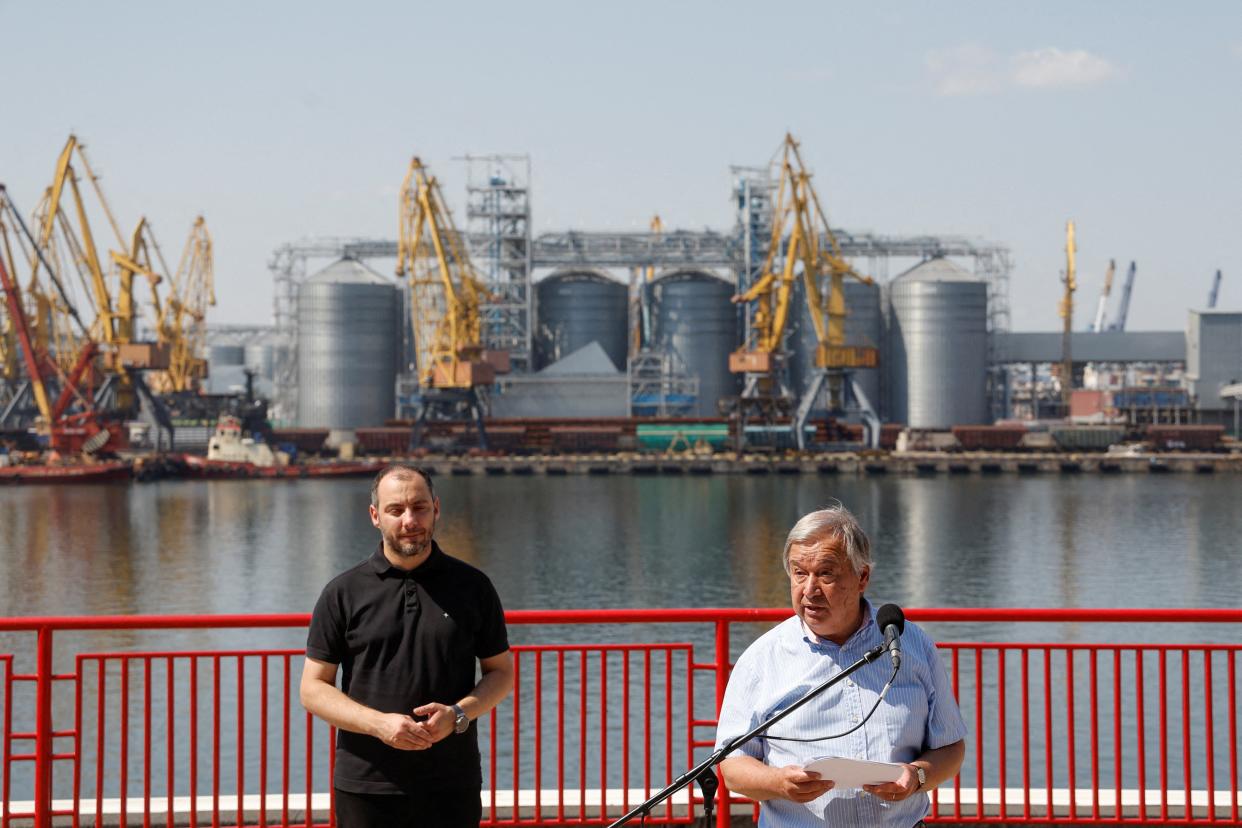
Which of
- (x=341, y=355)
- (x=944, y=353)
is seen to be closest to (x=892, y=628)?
(x=944, y=353)

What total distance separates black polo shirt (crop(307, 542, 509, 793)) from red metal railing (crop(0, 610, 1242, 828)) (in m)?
1.56

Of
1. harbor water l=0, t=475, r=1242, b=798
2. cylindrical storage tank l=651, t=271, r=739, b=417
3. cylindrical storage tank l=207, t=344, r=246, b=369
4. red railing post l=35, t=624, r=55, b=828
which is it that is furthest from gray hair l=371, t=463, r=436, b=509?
cylindrical storage tank l=207, t=344, r=246, b=369

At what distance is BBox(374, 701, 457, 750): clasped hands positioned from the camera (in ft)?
16.8

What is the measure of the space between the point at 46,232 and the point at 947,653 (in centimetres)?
9300

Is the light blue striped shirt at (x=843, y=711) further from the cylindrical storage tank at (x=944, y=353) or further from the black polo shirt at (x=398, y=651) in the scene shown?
the cylindrical storage tank at (x=944, y=353)

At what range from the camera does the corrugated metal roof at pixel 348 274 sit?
122 meters

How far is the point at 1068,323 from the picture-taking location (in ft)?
440

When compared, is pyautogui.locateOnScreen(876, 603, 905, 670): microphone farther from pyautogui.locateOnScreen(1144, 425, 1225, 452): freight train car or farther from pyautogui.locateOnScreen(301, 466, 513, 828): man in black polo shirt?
pyautogui.locateOnScreen(1144, 425, 1225, 452): freight train car

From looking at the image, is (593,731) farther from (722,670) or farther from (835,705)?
(835,705)

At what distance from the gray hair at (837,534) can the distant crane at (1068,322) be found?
12670 cm

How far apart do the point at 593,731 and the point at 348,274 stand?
340 feet

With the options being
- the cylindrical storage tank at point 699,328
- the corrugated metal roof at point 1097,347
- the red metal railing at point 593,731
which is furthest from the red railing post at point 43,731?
the corrugated metal roof at point 1097,347

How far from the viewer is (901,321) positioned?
120 meters

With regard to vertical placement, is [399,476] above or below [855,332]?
below
